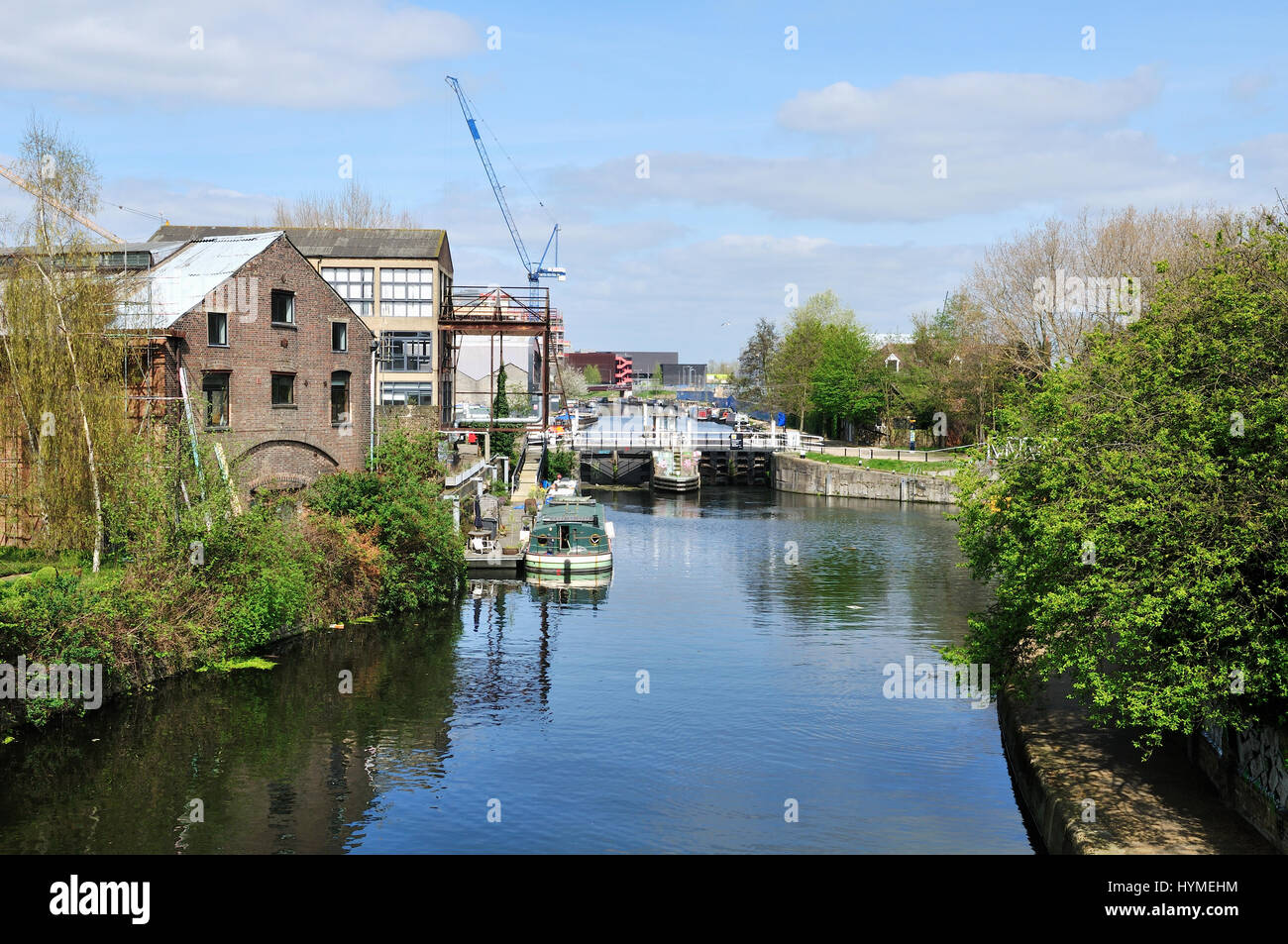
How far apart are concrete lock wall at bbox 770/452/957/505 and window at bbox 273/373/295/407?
52144 mm

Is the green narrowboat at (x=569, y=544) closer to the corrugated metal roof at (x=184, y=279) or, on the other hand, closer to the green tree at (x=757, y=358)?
the corrugated metal roof at (x=184, y=279)

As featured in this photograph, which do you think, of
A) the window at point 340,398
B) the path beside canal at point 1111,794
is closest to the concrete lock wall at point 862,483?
the window at point 340,398

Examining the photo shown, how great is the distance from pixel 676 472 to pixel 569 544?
4050 cm

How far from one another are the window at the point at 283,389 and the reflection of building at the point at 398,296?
24841 millimetres

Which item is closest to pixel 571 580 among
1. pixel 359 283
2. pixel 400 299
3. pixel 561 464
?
pixel 400 299

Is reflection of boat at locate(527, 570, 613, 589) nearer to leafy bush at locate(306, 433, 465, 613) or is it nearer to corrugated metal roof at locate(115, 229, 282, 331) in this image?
leafy bush at locate(306, 433, 465, 613)

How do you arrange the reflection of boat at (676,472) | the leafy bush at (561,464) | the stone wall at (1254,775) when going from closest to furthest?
1. the stone wall at (1254,775)
2. the leafy bush at (561,464)
3. the reflection of boat at (676,472)

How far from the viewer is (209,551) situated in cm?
3241

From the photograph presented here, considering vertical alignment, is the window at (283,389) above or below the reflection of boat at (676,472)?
above

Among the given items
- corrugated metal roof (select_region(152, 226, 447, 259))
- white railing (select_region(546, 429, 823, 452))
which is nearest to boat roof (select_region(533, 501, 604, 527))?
corrugated metal roof (select_region(152, 226, 447, 259))

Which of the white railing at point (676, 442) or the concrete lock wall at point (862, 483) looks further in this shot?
the white railing at point (676, 442)

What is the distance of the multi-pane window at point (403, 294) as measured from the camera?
223 feet

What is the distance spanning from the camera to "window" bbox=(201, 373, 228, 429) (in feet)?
128

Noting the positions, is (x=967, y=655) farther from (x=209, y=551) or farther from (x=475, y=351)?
(x=475, y=351)
